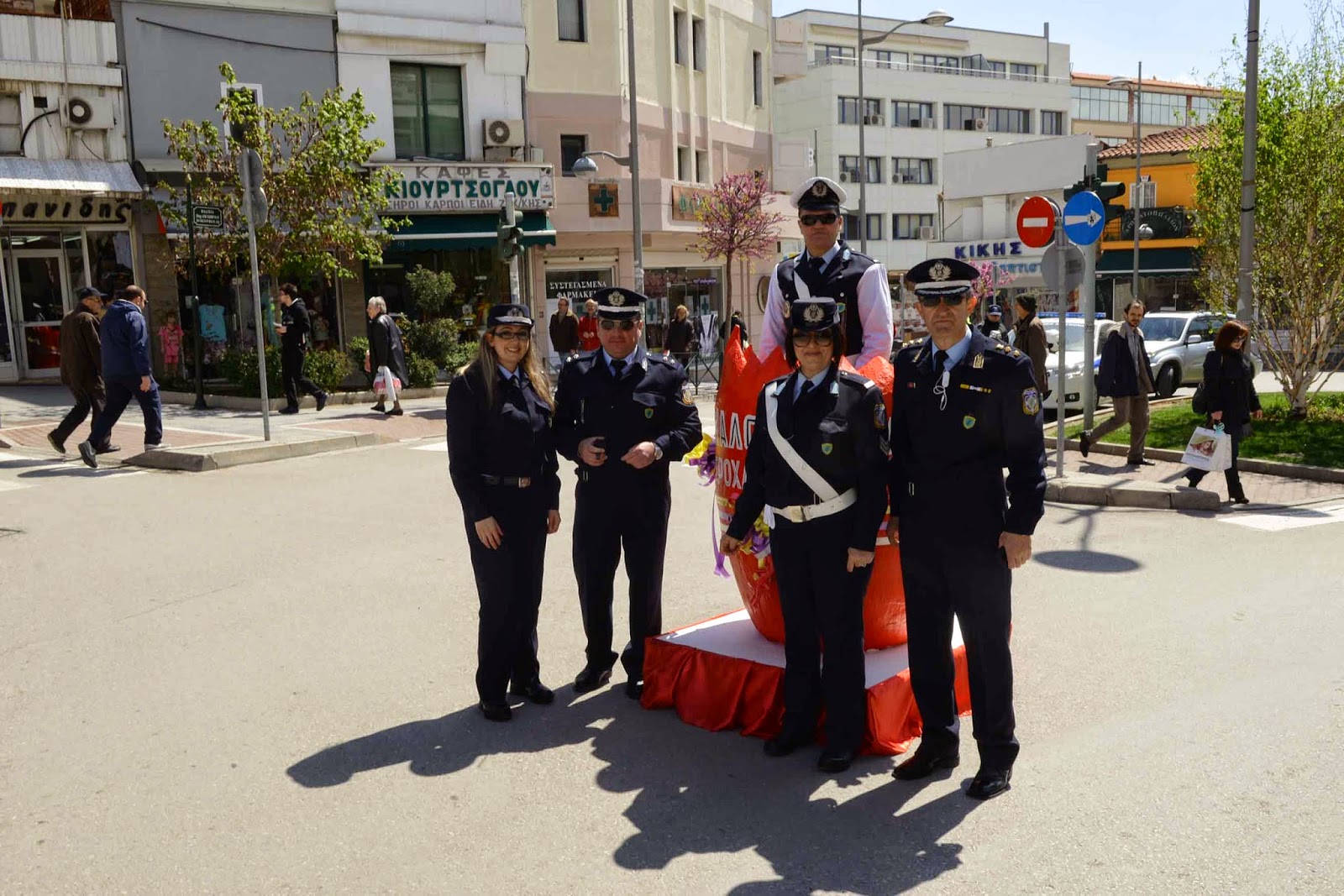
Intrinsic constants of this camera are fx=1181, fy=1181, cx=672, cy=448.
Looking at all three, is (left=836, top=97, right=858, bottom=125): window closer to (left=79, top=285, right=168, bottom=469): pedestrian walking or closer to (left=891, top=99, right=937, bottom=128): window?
(left=891, top=99, right=937, bottom=128): window

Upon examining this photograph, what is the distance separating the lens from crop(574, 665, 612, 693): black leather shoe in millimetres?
5793

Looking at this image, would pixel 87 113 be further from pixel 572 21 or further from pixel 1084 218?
pixel 1084 218

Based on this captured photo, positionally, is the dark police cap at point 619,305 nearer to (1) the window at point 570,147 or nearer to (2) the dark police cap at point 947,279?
(2) the dark police cap at point 947,279

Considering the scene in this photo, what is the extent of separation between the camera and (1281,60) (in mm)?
14648

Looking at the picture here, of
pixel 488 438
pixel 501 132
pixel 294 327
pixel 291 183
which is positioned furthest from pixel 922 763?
pixel 501 132

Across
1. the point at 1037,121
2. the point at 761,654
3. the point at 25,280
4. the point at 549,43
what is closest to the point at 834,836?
the point at 761,654

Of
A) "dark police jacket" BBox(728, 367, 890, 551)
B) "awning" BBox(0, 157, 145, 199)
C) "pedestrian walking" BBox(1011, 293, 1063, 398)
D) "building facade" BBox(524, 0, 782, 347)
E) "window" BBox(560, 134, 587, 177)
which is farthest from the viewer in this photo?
"window" BBox(560, 134, 587, 177)

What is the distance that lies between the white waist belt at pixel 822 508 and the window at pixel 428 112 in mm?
22670

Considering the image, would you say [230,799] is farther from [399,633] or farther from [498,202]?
[498,202]

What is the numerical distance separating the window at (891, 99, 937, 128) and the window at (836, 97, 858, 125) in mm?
2212

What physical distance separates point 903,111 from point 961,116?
13.4 feet

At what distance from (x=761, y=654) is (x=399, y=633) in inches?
91.9

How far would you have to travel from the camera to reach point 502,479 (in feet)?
17.4

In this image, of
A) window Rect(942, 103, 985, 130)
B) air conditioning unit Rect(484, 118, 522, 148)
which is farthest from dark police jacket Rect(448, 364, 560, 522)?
window Rect(942, 103, 985, 130)
